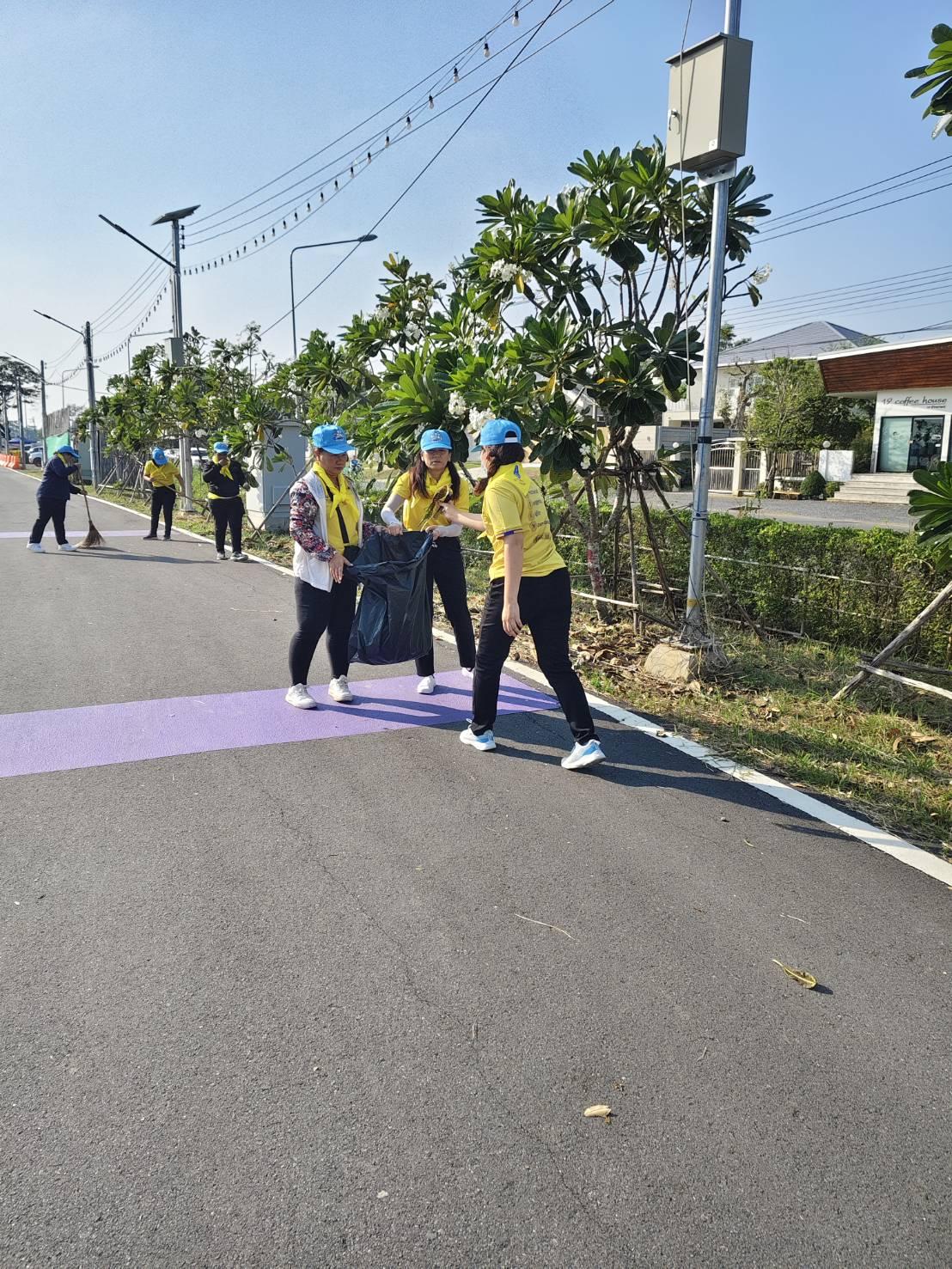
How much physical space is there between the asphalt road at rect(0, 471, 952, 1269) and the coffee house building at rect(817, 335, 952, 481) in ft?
92.2

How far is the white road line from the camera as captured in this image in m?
4.18

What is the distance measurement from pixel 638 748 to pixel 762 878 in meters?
1.70

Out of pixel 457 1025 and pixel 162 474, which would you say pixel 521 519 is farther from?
pixel 162 474

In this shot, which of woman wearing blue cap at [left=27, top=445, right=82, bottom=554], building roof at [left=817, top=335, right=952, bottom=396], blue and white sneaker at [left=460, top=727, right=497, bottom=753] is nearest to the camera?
blue and white sneaker at [left=460, top=727, right=497, bottom=753]

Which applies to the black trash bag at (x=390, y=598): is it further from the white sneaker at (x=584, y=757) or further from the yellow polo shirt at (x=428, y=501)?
the white sneaker at (x=584, y=757)

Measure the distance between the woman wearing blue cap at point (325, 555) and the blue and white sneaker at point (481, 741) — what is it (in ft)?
4.07

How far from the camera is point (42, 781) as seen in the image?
4.89m

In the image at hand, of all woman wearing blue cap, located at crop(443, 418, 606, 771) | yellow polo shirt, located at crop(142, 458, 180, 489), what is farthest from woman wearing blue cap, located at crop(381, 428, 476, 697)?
yellow polo shirt, located at crop(142, 458, 180, 489)

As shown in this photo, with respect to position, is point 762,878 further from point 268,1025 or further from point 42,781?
point 42,781

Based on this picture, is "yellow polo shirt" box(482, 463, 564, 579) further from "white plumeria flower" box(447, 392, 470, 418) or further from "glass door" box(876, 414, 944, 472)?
"glass door" box(876, 414, 944, 472)

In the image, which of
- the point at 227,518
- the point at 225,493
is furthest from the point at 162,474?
the point at 225,493

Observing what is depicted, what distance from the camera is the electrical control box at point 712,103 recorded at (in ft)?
20.7

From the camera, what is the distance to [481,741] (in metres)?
5.53

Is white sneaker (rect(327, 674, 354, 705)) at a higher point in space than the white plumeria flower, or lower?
lower
